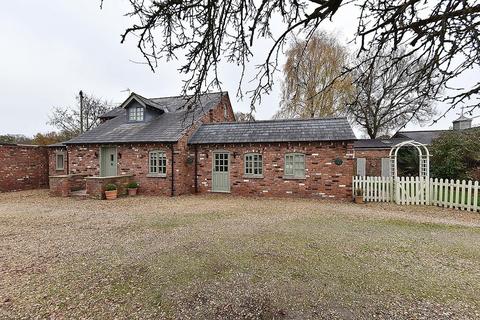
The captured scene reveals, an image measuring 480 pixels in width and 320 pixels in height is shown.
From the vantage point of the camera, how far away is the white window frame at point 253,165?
12.4 m

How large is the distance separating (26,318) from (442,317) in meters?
4.96

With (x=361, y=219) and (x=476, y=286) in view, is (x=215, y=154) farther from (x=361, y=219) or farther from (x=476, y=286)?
(x=476, y=286)

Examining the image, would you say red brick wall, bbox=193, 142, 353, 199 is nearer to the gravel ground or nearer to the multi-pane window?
the multi-pane window

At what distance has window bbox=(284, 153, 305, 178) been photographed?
38.6 feet

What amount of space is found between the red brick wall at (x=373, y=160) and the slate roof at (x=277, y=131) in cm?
943

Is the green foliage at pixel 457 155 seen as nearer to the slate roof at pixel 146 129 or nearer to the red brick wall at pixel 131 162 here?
the slate roof at pixel 146 129

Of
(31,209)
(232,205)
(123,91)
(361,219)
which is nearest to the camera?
(361,219)

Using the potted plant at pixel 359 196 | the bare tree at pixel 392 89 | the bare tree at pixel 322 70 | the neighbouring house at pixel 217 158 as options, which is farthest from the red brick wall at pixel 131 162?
the bare tree at pixel 322 70

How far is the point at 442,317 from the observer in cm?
285

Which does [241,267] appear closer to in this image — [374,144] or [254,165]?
[254,165]

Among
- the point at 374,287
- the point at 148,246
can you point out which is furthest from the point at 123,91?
the point at 374,287

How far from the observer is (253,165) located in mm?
12562

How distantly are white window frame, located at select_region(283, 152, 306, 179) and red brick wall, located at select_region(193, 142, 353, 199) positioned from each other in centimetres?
17

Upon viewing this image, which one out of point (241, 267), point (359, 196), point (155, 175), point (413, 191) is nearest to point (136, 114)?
point (155, 175)
